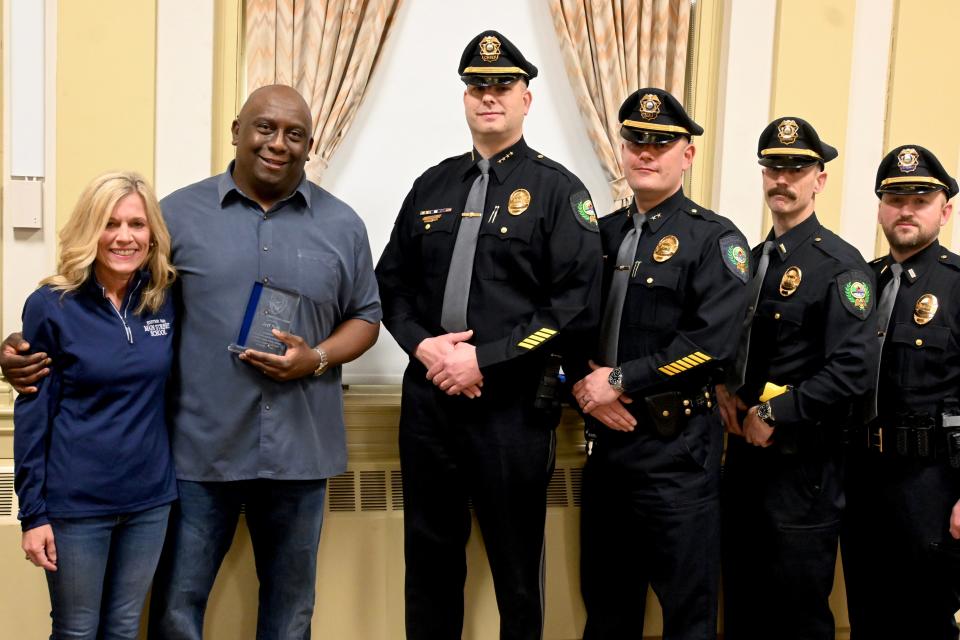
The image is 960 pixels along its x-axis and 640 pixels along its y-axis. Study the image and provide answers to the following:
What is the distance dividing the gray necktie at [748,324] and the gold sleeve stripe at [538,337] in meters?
0.64

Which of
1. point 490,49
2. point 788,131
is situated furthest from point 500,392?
point 788,131

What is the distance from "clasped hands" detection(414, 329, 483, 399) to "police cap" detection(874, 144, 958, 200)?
1.40 m

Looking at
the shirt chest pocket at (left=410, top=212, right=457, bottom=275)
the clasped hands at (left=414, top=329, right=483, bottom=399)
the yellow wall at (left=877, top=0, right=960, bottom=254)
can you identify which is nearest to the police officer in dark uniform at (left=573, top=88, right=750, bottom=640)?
the clasped hands at (left=414, top=329, right=483, bottom=399)

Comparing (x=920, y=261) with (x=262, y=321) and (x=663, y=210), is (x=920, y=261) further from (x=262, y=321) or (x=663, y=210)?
(x=262, y=321)

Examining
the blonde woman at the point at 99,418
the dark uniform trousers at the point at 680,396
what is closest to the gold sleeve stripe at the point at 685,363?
the dark uniform trousers at the point at 680,396

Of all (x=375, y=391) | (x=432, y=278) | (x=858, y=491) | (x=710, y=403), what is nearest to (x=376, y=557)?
(x=375, y=391)

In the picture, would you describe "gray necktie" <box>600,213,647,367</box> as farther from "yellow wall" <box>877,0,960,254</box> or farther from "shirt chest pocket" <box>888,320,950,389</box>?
"yellow wall" <box>877,0,960,254</box>

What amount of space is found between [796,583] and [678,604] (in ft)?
1.27

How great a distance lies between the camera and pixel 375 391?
9.99 ft

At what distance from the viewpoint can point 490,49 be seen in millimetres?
2352

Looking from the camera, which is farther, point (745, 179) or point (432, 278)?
point (745, 179)

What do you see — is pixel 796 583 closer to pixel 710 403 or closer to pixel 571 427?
pixel 710 403

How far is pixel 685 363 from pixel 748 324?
1.27ft

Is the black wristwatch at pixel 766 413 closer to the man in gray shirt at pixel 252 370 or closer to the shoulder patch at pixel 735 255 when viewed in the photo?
the shoulder patch at pixel 735 255
